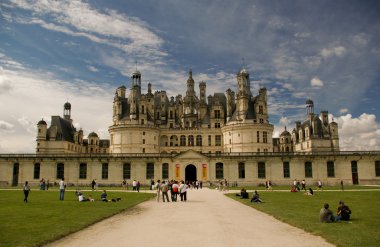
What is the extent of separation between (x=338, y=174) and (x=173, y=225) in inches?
2174

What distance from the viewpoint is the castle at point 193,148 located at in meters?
63.4

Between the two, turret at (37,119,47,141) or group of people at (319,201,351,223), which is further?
turret at (37,119,47,141)

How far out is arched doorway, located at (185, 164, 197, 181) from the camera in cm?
6512

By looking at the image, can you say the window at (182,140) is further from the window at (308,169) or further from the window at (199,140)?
the window at (308,169)

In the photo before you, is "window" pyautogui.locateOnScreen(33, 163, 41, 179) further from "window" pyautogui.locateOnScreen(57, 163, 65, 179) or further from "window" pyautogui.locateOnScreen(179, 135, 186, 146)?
"window" pyautogui.locateOnScreen(179, 135, 186, 146)

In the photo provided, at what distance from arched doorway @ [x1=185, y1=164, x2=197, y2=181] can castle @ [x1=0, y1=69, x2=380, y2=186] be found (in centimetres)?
19

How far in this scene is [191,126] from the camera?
8106 cm

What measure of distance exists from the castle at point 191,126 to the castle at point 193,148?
0.22 metres

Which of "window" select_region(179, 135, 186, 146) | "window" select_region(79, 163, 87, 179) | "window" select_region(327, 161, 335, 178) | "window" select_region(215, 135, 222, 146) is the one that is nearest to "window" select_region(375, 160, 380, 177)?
"window" select_region(327, 161, 335, 178)

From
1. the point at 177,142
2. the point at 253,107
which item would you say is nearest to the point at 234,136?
the point at 253,107

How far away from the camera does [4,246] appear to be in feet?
37.1

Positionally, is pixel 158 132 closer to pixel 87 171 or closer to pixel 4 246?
pixel 87 171

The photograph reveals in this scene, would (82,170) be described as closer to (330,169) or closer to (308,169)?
(308,169)

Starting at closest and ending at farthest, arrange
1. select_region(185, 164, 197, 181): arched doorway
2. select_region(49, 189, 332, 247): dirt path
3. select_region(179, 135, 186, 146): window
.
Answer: select_region(49, 189, 332, 247): dirt path
select_region(185, 164, 197, 181): arched doorway
select_region(179, 135, 186, 146): window
